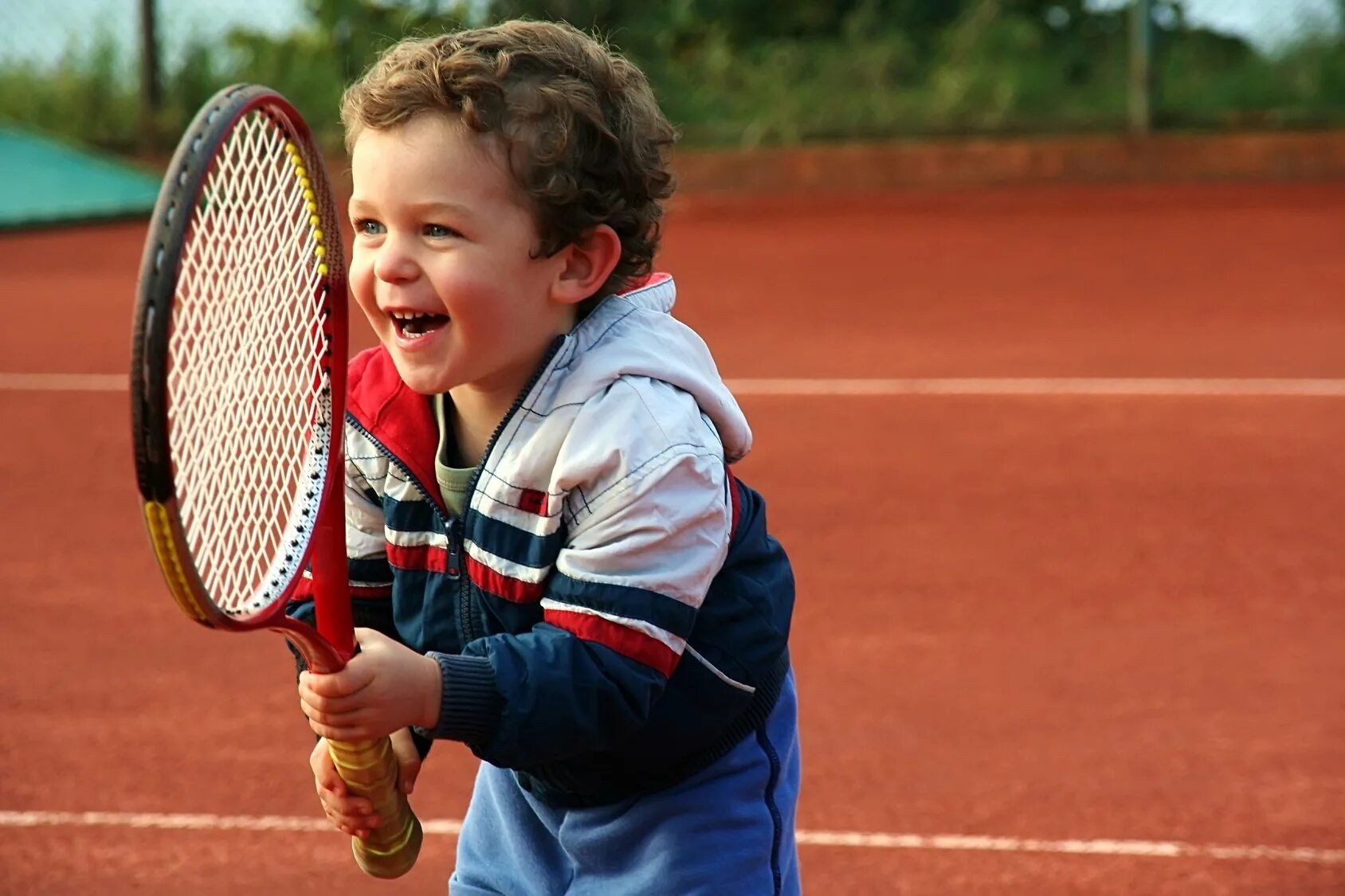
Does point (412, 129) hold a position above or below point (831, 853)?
above

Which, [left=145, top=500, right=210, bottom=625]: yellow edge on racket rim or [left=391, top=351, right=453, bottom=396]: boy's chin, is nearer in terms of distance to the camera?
[left=145, top=500, right=210, bottom=625]: yellow edge on racket rim

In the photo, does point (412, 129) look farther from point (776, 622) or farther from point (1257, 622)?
point (1257, 622)

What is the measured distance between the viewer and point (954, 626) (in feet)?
14.2

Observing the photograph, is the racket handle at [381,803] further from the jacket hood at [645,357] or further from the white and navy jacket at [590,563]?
the jacket hood at [645,357]

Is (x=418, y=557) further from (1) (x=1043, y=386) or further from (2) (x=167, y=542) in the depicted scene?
(1) (x=1043, y=386)

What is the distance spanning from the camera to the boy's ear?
2020 millimetres

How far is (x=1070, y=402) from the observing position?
6.55m

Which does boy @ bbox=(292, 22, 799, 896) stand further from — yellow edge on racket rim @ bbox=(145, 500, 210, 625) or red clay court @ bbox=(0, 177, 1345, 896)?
red clay court @ bbox=(0, 177, 1345, 896)

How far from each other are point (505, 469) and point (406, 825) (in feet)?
1.31

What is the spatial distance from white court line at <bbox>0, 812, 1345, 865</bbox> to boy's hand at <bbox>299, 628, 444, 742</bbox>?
4.99ft

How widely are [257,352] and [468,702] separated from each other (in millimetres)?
455

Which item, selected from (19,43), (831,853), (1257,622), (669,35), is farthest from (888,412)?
(19,43)

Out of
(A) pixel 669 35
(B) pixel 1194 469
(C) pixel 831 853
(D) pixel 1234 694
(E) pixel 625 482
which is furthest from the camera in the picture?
(A) pixel 669 35

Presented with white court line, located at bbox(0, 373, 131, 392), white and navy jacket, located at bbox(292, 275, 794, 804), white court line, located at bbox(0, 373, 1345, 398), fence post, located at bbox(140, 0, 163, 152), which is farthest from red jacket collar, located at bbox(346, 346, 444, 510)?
fence post, located at bbox(140, 0, 163, 152)
